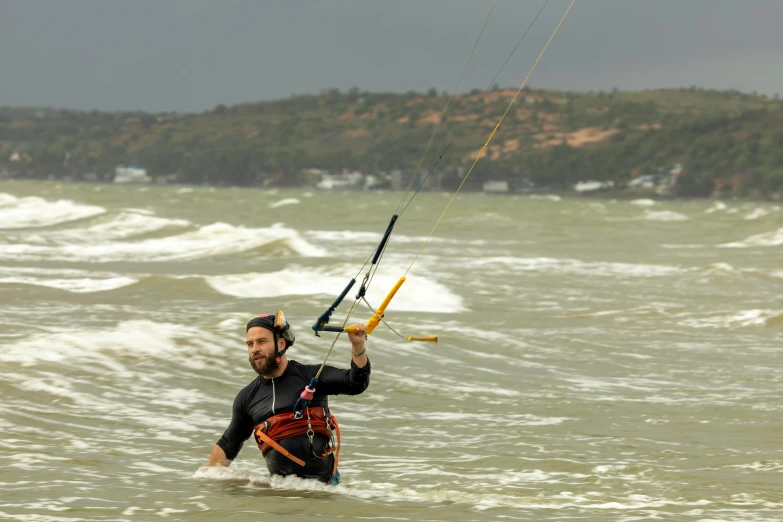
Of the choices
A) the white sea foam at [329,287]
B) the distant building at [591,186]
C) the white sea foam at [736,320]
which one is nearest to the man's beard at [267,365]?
the white sea foam at [736,320]

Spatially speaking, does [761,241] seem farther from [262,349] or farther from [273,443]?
[262,349]

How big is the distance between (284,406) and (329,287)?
19.2m

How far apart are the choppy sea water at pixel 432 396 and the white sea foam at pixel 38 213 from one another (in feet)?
97.7

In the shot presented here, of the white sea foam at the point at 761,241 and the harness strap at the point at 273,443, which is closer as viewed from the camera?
the harness strap at the point at 273,443

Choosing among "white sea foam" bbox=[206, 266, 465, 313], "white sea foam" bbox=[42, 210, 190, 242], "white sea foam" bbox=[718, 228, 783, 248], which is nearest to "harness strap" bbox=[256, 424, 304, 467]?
"white sea foam" bbox=[206, 266, 465, 313]

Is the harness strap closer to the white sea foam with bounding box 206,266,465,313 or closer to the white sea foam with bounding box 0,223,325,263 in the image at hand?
the white sea foam with bounding box 206,266,465,313

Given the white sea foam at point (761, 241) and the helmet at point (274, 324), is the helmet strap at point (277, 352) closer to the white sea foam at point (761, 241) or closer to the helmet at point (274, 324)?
the helmet at point (274, 324)

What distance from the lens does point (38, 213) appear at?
6725 cm

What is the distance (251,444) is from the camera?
10.3m

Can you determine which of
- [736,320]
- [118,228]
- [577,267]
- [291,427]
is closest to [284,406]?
[291,427]

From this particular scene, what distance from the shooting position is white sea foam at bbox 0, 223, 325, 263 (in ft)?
115

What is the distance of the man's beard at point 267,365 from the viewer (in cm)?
731

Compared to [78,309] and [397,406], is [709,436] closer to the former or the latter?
[397,406]

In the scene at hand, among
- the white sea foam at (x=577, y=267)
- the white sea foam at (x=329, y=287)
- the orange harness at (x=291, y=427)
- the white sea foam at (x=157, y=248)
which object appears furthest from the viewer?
the white sea foam at (x=157, y=248)
